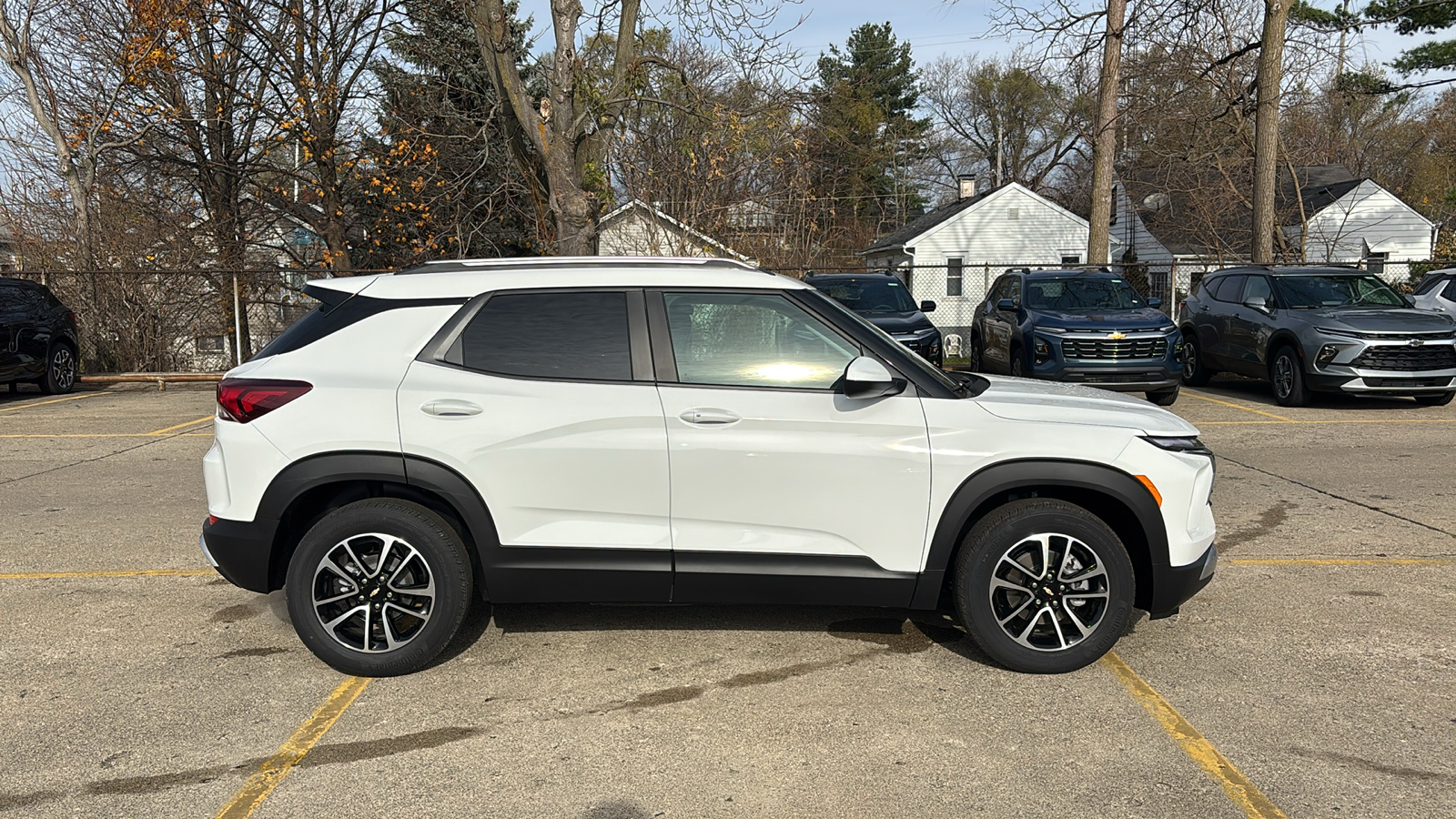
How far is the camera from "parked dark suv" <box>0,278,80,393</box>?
48.2 ft

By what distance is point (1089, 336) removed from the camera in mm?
12617

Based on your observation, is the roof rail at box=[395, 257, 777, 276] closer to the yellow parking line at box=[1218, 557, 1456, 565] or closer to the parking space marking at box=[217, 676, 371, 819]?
the parking space marking at box=[217, 676, 371, 819]

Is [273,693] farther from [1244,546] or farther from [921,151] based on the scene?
[921,151]

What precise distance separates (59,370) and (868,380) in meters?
16.4

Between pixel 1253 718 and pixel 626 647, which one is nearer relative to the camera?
pixel 1253 718

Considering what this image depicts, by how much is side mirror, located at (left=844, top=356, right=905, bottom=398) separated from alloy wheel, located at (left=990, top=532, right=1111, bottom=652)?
0.83 meters

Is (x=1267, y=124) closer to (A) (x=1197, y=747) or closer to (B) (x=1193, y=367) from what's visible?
(B) (x=1193, y=367)

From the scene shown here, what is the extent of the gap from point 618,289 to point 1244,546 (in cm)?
443

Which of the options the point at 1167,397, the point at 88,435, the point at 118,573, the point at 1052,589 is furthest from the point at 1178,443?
the point at 88,435

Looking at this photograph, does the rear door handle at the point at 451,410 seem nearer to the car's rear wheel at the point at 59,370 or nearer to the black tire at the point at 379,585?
the black tire at the point at 379,585

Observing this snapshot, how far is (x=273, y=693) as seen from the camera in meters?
4.23

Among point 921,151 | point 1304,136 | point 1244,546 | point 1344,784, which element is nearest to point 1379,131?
point 1304,136

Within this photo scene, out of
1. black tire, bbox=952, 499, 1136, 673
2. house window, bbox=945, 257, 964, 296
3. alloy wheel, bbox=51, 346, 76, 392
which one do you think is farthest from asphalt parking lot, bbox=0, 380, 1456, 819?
house window, bbox=945, 257, 964, 296

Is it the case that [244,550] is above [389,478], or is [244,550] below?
below
